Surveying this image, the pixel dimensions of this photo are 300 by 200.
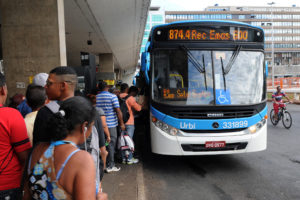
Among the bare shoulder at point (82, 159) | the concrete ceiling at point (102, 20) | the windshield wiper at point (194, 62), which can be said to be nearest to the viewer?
the bare shoulder at point (82, 159)

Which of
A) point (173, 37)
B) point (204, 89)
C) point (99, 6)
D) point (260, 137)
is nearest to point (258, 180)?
point (260, 137)

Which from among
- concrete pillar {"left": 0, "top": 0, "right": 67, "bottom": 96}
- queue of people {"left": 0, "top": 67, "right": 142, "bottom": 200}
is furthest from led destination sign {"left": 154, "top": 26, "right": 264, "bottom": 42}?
queue of people {"left": 0, "top": 67, "right": 142, "bottom": 200}

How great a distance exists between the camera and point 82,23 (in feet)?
47.5

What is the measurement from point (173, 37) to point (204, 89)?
1.29m

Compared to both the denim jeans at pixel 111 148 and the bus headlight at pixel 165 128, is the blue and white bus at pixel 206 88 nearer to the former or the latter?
the bus headlight at pixel 165 128

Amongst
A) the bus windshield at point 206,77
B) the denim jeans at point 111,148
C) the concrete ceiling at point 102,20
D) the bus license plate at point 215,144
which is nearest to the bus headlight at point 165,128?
the bus windshield at point 206,77

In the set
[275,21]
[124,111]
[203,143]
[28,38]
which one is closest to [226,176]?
[203,143]

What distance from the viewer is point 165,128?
17.5 ft

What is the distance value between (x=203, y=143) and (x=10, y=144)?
148 inches

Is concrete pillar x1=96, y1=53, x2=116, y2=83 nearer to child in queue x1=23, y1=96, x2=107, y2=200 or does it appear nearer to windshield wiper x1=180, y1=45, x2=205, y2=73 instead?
windshield wiper x1=180, y1=45, x2=205, y2=73

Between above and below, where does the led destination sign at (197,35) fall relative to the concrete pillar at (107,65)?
below

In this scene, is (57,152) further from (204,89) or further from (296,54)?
(296,54)

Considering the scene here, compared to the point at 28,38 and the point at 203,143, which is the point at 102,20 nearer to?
the point at 28,38

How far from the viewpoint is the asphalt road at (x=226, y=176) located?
170 inches
